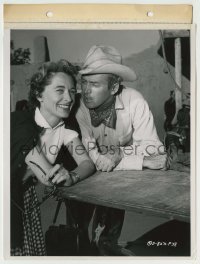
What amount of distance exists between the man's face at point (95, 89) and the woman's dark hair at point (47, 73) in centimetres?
4

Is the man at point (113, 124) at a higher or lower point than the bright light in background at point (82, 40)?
lower

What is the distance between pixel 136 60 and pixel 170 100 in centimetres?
15

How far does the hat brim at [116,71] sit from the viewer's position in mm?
1131

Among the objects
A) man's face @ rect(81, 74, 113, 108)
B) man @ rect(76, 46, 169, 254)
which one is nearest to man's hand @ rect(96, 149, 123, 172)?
man @ rect(76, 46, 169, 254)

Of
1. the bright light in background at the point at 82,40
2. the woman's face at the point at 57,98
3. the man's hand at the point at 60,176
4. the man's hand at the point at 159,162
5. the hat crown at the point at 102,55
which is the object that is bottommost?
the man's hand at the point at 60,176

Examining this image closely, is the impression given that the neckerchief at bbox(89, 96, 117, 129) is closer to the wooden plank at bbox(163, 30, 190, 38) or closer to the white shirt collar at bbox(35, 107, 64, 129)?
the white shirt collar at bbox(35, 107, 64, 129)

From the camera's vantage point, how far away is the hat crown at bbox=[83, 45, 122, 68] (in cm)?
113

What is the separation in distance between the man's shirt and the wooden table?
0.04 meters

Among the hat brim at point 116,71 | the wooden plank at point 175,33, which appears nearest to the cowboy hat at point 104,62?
the hat brim at point 116,71

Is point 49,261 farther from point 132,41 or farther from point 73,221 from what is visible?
point 132,41

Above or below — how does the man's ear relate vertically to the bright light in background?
below

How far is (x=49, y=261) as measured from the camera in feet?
3.74

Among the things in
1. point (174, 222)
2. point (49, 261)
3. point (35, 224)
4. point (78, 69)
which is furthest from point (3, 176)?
point (174, 222)

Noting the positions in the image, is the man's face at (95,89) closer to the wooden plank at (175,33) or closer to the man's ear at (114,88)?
the man's ear at (114,88)
